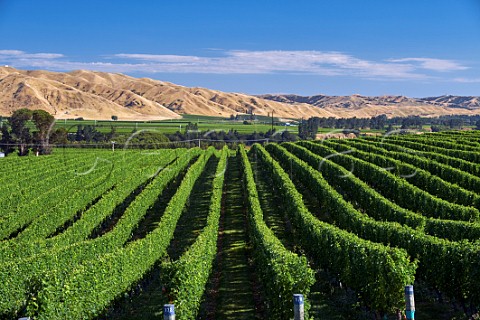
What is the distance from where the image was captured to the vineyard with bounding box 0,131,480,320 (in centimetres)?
1562

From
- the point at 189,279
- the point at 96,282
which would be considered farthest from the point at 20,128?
the point at 189,279

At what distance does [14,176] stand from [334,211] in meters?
30.4

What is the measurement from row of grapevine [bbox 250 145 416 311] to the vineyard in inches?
1.9

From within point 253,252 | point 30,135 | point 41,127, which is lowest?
point 253,252

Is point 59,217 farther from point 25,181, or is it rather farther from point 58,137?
point 58,137

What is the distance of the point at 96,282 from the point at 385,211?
1556 cm

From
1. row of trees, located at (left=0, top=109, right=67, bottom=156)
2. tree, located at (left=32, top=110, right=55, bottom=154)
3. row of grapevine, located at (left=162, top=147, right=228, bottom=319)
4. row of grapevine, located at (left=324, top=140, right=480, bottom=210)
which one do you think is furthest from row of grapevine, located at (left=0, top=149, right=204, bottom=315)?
row of trees, located at (left=0, top=109, right=67, bottom=156)

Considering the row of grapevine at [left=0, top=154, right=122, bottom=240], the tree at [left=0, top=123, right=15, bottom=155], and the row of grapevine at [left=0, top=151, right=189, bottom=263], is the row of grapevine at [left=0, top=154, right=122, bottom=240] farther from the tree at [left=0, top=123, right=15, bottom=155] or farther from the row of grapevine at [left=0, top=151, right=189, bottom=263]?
the tree at [left=0, top=123, right=15, bottom=155]

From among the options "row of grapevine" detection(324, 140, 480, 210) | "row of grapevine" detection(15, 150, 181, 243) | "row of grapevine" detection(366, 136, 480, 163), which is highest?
"row of grapevine" detection(366, 136, 480, 163)

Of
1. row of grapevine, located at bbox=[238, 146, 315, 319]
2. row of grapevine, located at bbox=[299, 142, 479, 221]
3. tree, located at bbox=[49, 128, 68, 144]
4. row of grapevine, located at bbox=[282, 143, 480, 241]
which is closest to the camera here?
row of grapevine, located at bbox=[238, 146, 315, 319]

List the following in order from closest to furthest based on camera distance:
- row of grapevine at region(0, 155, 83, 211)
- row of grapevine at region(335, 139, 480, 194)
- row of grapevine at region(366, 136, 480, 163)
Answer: row of grapevine at region(335, 139, 480, 194) < row of grapevine at region(0, 155, 83, 211) < row of grapevine at region(366, 136, 480, 163)

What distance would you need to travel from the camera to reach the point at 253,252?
2494 cm

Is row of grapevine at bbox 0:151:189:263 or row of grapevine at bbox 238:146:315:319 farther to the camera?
row of grapevine at bbox 0:151:189:263

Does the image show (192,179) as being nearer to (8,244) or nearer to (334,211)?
(334,211)
